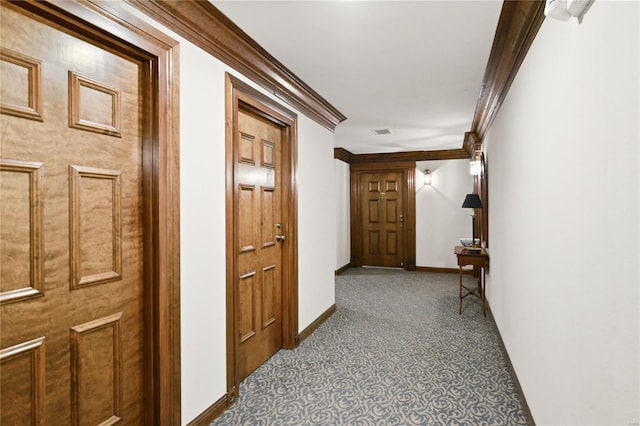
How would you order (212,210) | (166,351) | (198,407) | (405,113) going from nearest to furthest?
(166,351) → (198,407) → (212,210) → (405,113)

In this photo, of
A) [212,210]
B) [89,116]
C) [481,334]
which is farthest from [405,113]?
[89,116]

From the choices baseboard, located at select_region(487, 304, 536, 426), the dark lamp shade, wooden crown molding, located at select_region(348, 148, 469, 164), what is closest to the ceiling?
the dark lamp shade

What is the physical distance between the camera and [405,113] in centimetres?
425

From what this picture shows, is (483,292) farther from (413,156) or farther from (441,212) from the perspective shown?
(413,156)

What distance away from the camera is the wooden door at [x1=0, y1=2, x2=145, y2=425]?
4.29 ft

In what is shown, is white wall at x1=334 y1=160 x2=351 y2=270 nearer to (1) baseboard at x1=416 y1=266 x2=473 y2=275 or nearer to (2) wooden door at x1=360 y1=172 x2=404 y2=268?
(2) wooden door at x1=360 y1=172 x2=404 y2=268

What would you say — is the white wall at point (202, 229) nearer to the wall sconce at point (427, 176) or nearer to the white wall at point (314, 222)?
the white wall at point (314, 222)

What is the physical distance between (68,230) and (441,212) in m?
6.59

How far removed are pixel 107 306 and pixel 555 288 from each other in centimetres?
202

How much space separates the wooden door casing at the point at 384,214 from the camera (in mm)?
7266

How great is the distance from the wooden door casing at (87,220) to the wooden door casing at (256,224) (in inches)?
21.3

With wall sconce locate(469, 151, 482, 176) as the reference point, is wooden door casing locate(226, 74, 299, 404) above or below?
below

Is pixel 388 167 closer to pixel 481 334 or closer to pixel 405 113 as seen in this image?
pixel 405 113

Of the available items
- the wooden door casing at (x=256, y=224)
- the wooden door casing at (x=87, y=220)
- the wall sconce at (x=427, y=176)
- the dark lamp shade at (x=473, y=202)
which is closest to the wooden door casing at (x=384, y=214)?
the wall sconce at (x=427, y=176)
